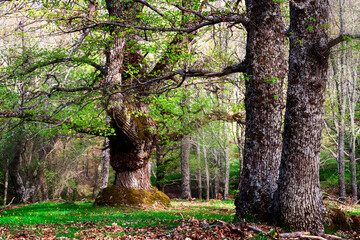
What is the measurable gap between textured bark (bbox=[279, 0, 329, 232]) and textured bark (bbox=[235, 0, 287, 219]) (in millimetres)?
1024

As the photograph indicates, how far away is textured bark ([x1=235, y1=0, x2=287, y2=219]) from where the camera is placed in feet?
22.4

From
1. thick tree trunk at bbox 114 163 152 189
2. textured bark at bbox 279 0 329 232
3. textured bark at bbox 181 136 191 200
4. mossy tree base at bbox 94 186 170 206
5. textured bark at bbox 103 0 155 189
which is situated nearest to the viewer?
textured bark at bbox 279 0 329 232

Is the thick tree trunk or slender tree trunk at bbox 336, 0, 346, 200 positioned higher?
slender tree trunk at bbox 336, 0, 346, 200

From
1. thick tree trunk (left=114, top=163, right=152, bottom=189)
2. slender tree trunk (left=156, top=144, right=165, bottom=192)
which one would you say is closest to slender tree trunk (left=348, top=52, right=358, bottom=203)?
slender tree trunk (left=156, top=144, right=165, bottom=192)

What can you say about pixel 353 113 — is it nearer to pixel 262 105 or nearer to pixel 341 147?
pixel 341 147

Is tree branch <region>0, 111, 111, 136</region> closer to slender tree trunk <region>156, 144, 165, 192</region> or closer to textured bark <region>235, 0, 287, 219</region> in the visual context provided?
textured bark <region>235, 0, 287, 219</region>

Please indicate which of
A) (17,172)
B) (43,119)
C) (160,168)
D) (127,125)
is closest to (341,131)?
(160,168)

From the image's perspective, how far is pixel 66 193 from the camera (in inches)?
1168

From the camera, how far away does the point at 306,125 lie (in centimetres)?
562

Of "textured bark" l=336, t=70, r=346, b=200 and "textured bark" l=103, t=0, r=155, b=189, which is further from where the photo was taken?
"textured bark" l=336, t=70, r=346, b=200

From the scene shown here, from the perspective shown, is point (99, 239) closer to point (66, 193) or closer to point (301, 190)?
point (301, 190)

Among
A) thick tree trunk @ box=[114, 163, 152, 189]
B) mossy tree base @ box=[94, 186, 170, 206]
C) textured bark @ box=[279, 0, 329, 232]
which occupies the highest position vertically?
textured bark @ box=[279, 0, 329, 232]

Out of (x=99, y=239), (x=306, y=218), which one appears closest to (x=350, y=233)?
(x=306, y=218)

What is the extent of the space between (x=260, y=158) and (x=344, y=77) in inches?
538
